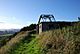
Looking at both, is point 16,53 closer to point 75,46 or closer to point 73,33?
point 73,33

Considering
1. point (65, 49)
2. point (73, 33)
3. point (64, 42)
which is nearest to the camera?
point (65, 49)

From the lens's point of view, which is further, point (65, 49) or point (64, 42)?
point (64, 42)

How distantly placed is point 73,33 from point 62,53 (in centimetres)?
320

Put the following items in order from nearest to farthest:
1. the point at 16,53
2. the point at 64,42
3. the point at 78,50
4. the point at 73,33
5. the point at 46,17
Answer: the point at 78,50 → the point at 64,42 → the point at 73,33 → the point at 16,53 → the point at 46,17

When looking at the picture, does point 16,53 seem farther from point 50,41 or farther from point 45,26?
point 45,26

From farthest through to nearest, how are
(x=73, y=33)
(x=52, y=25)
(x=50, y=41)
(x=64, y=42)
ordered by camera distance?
(x=52, y=25) → (x=50, y=41) → (x=73, y=33) → (x=64, y=42)

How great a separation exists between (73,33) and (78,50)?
11.9ft

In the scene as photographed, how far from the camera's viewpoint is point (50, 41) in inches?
728

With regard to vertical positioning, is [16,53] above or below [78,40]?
below

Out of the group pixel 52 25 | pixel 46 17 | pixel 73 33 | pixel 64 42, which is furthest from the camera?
pixel 46 17

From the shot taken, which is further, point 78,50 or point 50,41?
point 50,41

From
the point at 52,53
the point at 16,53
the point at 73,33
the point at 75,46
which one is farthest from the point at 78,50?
the point at 16,53

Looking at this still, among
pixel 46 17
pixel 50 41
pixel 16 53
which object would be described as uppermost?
pixel 46 17

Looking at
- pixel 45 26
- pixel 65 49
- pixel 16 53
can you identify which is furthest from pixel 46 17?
pixel 65 49
